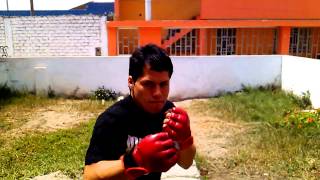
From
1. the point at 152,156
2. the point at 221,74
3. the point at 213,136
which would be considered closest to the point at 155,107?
the point at 152,156

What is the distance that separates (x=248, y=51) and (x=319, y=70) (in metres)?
5.46

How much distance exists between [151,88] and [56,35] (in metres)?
11.7

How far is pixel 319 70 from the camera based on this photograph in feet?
21.9

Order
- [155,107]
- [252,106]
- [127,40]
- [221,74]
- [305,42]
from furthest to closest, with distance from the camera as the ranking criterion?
[305,42], [127,40], [221,74], [252,106], [155,107]

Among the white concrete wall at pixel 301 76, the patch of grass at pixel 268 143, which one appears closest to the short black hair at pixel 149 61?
the patch of grass at pixel 268 143

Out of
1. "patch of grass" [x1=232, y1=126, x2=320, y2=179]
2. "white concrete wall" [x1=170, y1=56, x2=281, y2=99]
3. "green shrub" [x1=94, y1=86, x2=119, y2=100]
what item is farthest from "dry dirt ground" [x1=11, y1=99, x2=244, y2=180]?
"green shrub" [x1=94, y1=86, x2=119, y2=100]

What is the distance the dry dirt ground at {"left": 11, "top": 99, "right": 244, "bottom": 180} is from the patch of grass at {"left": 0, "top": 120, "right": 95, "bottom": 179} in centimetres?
21

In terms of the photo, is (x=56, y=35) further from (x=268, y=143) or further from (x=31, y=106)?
(x=268, y=143)

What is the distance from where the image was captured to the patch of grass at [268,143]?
12.8 ft

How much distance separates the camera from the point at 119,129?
158 cm

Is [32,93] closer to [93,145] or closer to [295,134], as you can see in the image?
[295,134]

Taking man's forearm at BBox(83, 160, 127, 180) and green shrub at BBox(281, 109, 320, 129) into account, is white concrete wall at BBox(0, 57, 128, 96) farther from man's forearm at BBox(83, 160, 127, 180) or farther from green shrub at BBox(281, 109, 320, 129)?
man's forearm at BBox(83, 160, 127, 180)

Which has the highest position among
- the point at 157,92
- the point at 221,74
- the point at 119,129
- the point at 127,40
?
the point at 127,40

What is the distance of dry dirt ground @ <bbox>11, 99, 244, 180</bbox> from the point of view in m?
4.59
